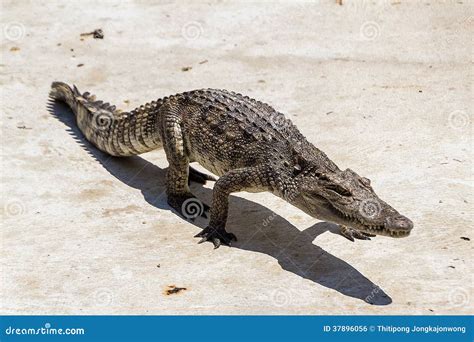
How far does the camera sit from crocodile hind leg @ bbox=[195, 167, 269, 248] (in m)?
6.46

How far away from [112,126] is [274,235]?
2662 millimetres

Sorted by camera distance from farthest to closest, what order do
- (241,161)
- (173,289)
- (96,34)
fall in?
1. (96,34)
2. (241,161)
3. (173,289)

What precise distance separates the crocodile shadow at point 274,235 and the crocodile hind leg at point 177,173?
15cm

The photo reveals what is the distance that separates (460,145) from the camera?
788cm

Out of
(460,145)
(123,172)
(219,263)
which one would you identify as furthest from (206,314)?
(460,145)

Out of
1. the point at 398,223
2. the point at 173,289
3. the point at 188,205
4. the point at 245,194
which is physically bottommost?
the point at 173,289

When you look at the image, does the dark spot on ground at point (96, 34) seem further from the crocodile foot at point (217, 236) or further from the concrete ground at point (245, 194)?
the crocodile foot at point (217, 236)

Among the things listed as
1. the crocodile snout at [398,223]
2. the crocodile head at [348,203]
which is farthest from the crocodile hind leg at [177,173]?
the crocodile snout at [398,223]

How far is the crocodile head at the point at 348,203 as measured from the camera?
18.0ft

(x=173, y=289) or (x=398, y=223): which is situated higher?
(x=398, y=223)

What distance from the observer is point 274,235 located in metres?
6.55

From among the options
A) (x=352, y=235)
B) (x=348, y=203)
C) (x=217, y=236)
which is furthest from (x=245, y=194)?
(x=348, y=203)

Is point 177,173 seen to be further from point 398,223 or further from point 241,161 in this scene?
point 398,223

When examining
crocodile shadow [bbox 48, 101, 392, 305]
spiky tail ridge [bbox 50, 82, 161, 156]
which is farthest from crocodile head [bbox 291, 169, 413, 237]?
spiky tail ridge [bbox 50, 82, 161, 156]
